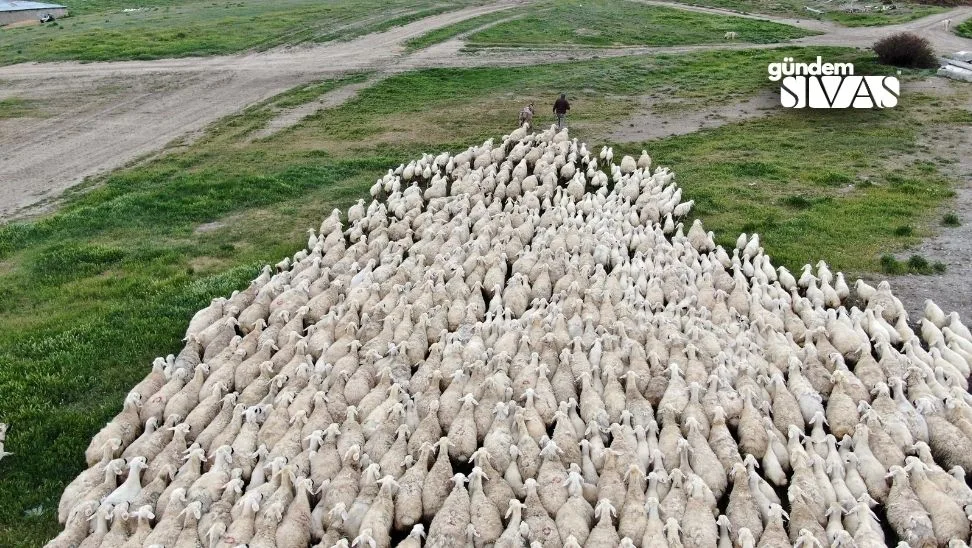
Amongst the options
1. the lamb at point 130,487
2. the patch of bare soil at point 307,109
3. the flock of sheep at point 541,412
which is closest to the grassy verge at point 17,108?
the patch of bare soil at point 307,109

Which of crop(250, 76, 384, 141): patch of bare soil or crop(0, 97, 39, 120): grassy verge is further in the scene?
crop(0, 97, 39, 120): grassy verge

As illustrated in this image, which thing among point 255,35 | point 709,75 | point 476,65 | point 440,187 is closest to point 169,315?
point 440,187

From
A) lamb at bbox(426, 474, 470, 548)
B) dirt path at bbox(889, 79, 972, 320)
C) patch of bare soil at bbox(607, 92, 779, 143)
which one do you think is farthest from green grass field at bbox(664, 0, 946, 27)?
lamb at bbox(426, 474, 470, 548)

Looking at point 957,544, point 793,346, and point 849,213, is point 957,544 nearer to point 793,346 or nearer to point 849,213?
point 793,346

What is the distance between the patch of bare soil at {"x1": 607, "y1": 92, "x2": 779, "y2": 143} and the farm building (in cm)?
5859

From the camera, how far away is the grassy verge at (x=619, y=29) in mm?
51000

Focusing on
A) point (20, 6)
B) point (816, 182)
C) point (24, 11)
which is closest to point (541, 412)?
point (816, 182)

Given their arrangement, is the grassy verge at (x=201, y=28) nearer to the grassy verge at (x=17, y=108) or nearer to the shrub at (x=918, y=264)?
the grassy verge at (x=17, y=108)

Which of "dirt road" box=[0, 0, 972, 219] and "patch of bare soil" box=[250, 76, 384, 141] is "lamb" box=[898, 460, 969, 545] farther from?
"patch of bare soil" box=[250, 76, 384, 141]

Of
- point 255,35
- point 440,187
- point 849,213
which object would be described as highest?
point 255,35

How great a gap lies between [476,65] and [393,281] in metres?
30.6

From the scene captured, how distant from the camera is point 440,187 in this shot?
21391 mm

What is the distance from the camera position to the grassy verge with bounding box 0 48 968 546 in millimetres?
12805

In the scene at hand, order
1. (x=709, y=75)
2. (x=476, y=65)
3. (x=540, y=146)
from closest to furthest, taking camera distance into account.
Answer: (x=540, y=146), (x=709, y=75), (x=476, y=65)
